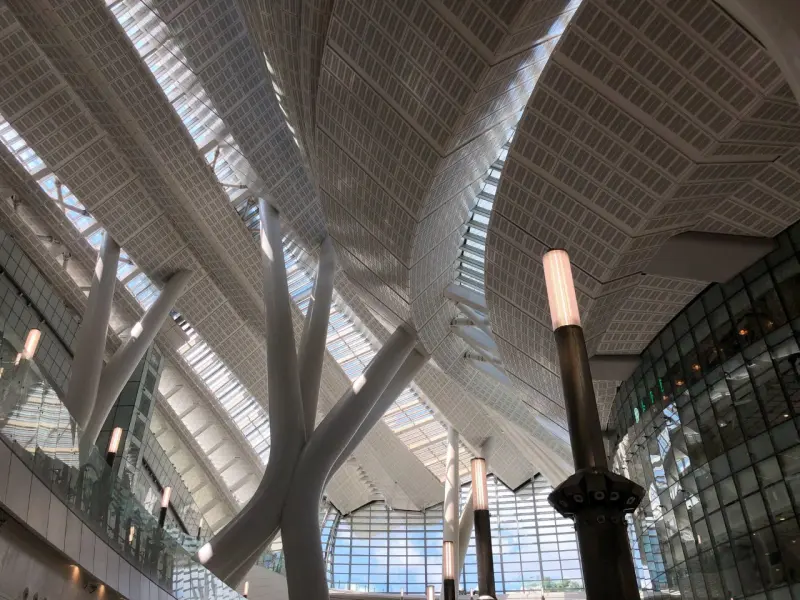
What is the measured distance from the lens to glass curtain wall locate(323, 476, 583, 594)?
123ft

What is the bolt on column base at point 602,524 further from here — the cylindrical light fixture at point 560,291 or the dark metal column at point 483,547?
the dark metal column at point 483,547

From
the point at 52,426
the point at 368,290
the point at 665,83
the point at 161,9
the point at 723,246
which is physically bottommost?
the point at 52,426

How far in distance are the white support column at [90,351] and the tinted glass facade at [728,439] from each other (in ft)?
38.7

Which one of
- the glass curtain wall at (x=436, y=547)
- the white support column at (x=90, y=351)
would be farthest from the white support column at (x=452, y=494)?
the white support column at (x=90, y=351)

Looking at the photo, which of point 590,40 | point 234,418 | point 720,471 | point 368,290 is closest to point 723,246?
point 720,471

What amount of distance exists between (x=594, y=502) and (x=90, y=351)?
1524 cm

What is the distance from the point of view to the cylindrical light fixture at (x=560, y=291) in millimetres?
3178

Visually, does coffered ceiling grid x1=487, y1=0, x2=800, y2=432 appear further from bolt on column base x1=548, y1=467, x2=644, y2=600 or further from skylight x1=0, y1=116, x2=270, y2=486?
skylight x1=0, y1=116, x2=270, y2=486

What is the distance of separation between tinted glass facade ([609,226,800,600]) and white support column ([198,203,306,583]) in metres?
7.08

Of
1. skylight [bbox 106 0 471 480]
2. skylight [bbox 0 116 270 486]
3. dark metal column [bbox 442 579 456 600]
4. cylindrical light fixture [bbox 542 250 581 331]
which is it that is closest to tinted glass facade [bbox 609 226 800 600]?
dark metal column [bbox 442 579 456 600]

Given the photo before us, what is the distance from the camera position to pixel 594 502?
280 cm

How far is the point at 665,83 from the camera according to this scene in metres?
7.24

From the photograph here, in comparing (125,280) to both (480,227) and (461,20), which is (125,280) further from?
(461,20)

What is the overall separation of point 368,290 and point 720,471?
7844 mm
